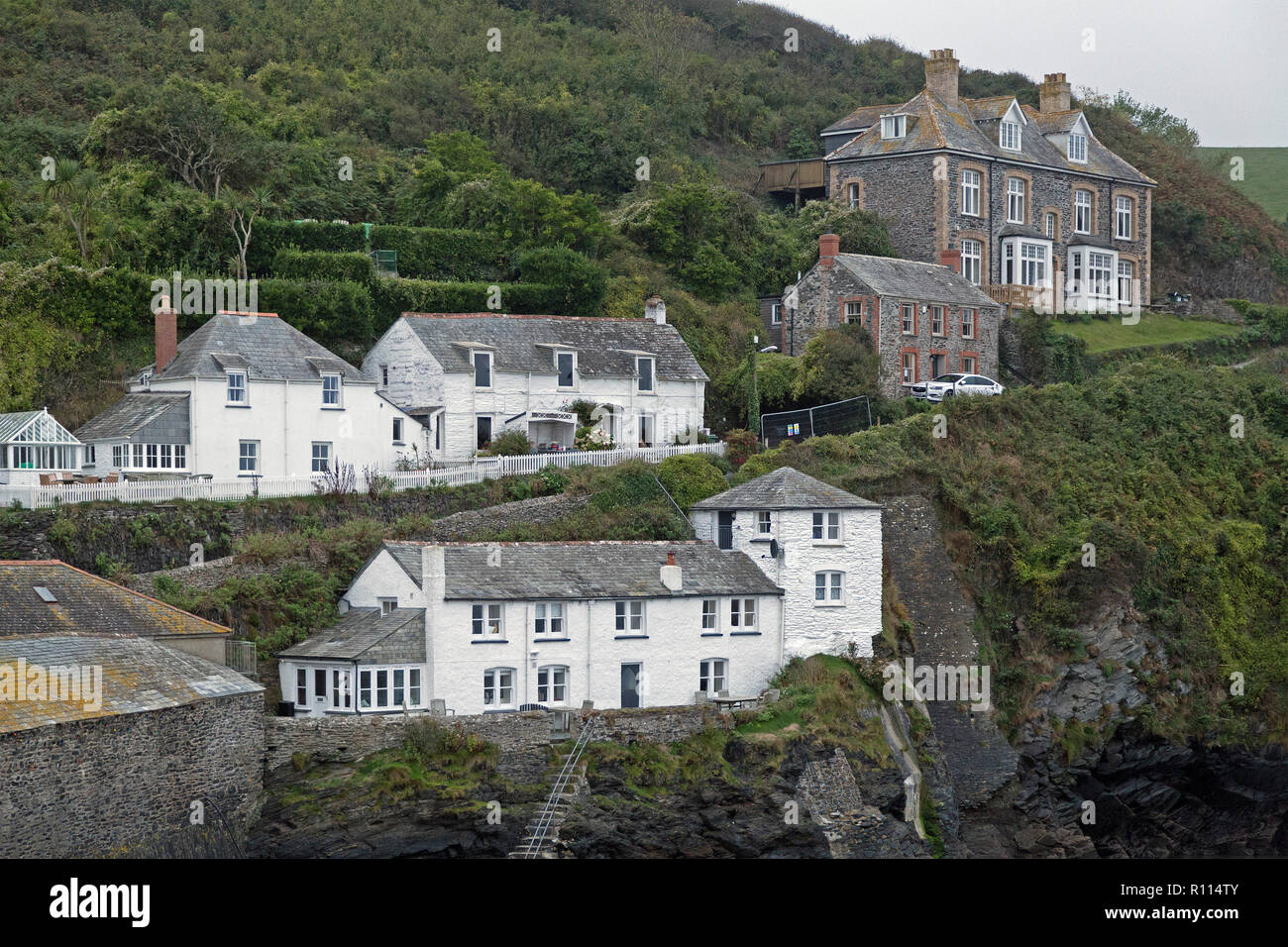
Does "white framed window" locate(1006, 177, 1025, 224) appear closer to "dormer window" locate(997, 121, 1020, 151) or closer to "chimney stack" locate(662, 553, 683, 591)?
"dormer window" locate(997, 121, 1020, 151)

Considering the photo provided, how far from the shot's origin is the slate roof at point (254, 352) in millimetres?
49625

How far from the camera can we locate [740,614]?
4750cm

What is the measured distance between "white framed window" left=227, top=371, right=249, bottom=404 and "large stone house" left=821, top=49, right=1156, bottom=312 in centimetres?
3133

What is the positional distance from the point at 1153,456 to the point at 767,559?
57.6ft

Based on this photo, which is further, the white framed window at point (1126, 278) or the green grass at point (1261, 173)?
the green grass at point (1261, 173)

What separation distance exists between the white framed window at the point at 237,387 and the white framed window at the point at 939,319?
87.6 feet

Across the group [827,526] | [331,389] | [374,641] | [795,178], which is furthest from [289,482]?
[795,178]

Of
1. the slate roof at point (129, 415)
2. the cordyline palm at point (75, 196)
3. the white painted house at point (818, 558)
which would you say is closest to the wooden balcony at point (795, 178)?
the white painted house at point (818, 558)

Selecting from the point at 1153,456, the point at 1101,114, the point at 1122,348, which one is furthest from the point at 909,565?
the point at 1101,114

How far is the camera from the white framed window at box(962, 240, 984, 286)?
2822 inches

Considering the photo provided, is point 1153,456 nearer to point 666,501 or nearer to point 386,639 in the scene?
point 666,501

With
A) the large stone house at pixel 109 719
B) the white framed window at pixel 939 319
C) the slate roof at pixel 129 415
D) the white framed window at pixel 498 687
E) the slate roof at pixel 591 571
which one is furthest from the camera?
the white framed window at pixel 939 319

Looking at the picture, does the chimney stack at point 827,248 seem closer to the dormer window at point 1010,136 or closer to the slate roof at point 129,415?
the dormer window at point 1010,136

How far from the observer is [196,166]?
2461 inches
